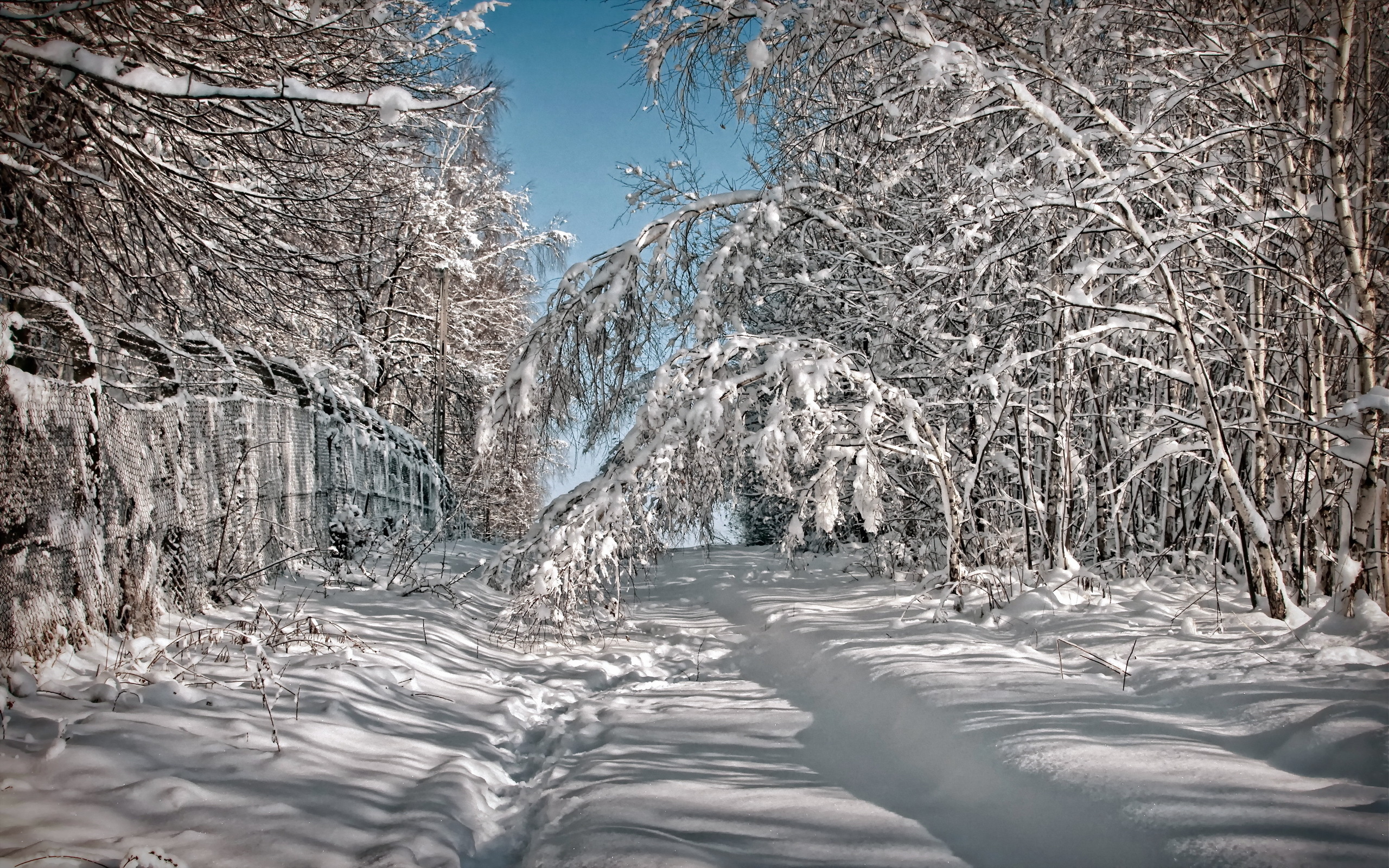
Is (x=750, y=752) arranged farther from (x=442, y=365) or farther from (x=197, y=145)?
(x=442, y=365)

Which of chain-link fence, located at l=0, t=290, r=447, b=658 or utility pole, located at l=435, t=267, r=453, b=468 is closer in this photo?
chain-link fence, located at l=0, t=290, r=447, b=658

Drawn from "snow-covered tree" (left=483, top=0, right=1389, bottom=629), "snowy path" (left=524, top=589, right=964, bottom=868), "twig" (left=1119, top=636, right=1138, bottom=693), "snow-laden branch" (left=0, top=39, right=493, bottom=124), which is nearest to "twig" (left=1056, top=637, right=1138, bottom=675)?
"twig" (left=1119, top=636, right=1138, bottom=693)

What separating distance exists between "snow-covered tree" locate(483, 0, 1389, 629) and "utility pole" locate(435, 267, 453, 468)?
849 centimetres

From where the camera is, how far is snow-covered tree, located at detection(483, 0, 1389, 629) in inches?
143

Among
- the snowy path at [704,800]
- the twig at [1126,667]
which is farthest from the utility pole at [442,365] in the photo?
the twig at [1126,667]

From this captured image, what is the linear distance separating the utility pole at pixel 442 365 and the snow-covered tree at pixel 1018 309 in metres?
8.49

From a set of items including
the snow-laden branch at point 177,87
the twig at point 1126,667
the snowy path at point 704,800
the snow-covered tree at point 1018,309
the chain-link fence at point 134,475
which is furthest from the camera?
the snow-covered tree at point 1018,309

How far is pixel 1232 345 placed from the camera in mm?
4957

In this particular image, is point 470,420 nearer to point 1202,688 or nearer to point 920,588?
point 920,588

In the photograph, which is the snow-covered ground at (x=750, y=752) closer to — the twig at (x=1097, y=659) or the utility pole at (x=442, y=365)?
the twig at (x=1097, y=659)

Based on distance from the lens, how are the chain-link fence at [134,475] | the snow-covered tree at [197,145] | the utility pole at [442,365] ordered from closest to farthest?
the snow-covered tree at [197,145] < the chain-link fence at [134,475] < the utility pole at [442,365]

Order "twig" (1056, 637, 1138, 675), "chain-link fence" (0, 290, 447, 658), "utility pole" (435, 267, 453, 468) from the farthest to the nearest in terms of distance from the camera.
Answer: "utility pole" (435, 267, 453, 468)
"twig" (1056, 637, 1138, 675)
"chain-link fence" (0, 290, 447, 658)

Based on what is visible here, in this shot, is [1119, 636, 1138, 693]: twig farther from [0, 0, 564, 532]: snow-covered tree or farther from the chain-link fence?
the chain-link fence

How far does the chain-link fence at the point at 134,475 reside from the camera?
303 centimetres
